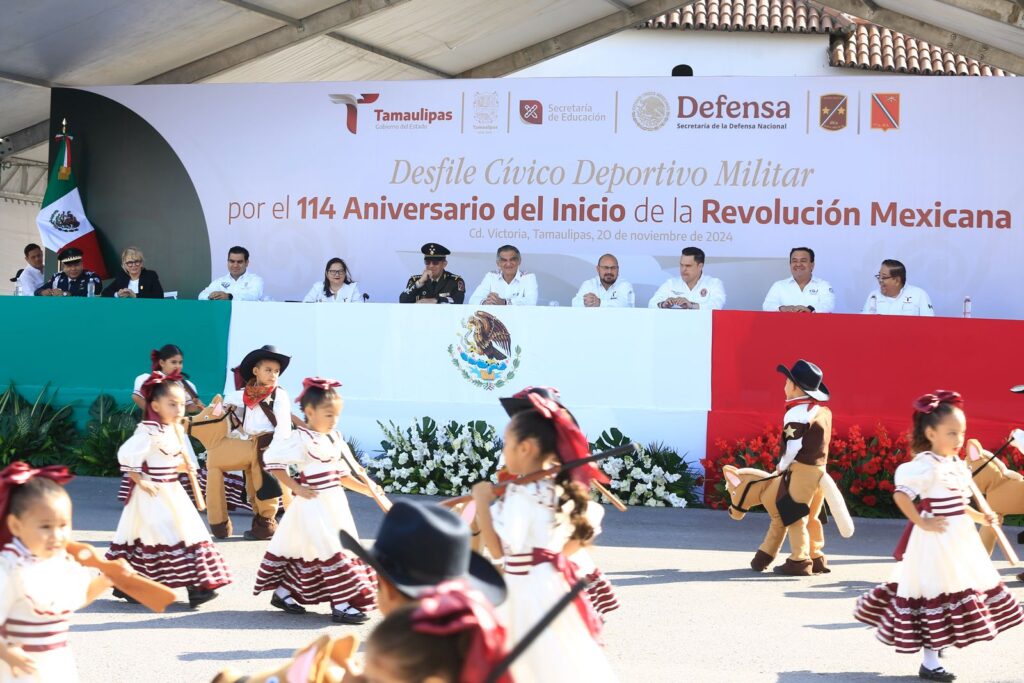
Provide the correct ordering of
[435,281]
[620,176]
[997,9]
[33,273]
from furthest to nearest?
[33,273]
[620,176]
[435,281]
[997,9]

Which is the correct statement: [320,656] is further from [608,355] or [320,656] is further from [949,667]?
[608,355]

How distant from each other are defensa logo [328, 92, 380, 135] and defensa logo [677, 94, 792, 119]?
3.84 m

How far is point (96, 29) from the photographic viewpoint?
14.3 m

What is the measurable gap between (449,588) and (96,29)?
13419 millimetres

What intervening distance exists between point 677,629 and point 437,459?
15.9 feet

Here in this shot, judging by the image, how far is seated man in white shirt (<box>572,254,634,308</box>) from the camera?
45.2 ft

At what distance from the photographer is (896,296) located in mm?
13297

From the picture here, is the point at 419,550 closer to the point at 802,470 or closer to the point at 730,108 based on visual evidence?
the point at 802,470

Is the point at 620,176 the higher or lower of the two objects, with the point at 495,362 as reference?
higher

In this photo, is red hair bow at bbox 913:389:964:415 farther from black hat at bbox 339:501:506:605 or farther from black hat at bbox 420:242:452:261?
black hat at bbox 420:242:452:261

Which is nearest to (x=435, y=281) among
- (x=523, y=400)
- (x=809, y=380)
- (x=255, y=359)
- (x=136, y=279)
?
(x=136, y=279)

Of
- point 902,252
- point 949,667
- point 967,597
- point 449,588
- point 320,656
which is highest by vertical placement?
point 902,252

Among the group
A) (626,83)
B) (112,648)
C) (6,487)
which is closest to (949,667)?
(112,648)

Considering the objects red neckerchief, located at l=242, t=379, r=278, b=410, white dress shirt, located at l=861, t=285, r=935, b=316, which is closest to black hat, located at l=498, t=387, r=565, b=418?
red neckerchief, located at l=242, t=379, r=278, b=410
